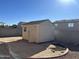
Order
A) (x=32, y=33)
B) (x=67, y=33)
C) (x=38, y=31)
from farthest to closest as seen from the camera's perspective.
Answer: (x=67, y=33) → (x=32, y=33) → (x=38, y=31)

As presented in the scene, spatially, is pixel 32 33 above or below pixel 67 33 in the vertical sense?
above

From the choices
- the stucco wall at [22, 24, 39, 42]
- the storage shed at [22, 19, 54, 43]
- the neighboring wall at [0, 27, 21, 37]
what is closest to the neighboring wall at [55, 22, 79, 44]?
the storage shed at [22, 19, 54, 43]

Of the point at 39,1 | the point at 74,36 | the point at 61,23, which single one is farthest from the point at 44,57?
the point at 61,23

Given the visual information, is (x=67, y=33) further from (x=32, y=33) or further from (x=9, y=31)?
(x=9, y=31)

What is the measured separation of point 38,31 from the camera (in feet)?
66.8

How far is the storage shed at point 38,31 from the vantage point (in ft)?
67.1

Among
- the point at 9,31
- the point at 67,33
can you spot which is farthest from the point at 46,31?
the point at 9,31

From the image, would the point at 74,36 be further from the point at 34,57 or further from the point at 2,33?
the point at 2,33

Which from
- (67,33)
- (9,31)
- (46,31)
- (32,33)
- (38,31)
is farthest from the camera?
(9,31)

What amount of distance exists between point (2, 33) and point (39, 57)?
21.9 metres

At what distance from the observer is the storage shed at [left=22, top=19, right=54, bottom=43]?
20.4m

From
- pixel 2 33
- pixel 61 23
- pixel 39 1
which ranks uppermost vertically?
pixel 39 1

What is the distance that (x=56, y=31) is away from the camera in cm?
2558

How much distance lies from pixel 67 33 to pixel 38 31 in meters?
6.47
